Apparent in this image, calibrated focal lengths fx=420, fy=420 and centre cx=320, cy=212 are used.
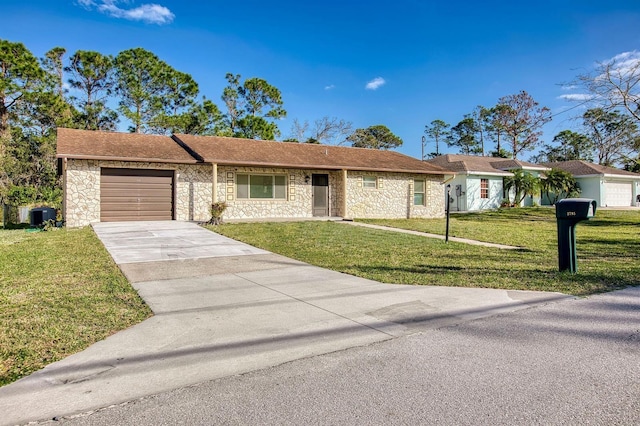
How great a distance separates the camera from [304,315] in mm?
4828

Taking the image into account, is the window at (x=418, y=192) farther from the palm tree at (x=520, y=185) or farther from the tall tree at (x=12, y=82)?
the tall tree at (x=12, y=82)

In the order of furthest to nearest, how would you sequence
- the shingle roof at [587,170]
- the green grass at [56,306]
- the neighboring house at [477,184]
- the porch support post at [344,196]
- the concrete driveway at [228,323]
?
the shingle roof at [587,170] → the neighboring house at [477,184] → the porch support post at [344,196] → the green grass at [56,306] → the concrete driveway at [228,323]

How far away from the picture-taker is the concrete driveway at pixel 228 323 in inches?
120

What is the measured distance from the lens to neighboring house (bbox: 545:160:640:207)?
1294 inches

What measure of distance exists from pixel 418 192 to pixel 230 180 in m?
10.0

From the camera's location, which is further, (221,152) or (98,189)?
(221,152)

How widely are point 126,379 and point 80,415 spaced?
1.74 feet

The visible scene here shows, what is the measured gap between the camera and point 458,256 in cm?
930

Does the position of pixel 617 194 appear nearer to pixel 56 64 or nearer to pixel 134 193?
pixel 134 193

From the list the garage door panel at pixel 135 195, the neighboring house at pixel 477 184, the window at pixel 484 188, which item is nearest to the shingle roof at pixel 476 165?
the neighboring house at pixel 477 184

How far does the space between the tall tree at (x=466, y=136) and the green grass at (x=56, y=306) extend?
52373mm

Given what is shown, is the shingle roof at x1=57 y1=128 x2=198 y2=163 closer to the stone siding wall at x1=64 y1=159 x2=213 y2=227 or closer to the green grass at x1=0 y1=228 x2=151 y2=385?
the stone siding wall at x1=64 y1=159 x2=213 y2=227

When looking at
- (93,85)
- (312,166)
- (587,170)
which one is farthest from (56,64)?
(587,170)

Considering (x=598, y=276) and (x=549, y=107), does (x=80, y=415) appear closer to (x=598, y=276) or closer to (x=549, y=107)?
(x=598, y=276)
